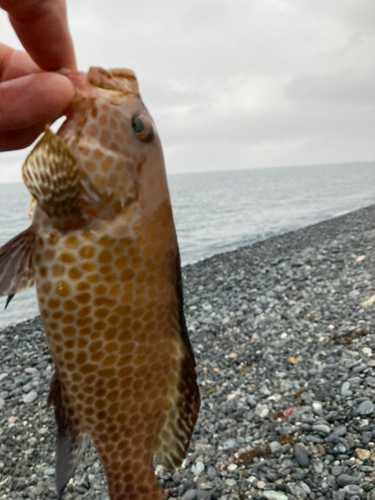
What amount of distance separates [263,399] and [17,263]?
20.5ft

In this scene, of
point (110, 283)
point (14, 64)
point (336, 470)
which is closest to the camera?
point (110, 283)

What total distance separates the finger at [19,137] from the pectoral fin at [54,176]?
23.1 inches

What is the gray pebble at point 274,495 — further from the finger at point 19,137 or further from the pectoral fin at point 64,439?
the finger at point 19,137

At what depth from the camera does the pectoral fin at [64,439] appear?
188 centimetres

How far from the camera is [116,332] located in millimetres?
1937

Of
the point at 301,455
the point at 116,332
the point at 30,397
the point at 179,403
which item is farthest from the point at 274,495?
the point at 30,397

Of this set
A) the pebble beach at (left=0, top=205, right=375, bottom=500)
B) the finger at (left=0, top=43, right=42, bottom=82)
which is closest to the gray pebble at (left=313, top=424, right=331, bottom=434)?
the pebble beach at (left=0, top=205, right=375, bottom=500)

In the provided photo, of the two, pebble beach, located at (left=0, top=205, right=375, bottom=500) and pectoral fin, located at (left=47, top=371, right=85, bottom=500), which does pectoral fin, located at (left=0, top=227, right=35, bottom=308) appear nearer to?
pectoral fin, located at (left=47, top=371, right=85, bottom=500)

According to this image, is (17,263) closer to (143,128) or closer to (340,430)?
(143,128)

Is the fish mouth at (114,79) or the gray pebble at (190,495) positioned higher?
the fish mouth at (114,79)

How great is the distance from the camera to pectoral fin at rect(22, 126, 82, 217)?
1.69 meters

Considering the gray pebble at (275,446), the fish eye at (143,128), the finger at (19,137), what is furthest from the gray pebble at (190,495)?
the fish eye at (143,128)

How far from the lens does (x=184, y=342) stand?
2.13 m

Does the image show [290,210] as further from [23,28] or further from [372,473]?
[23,28]
